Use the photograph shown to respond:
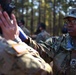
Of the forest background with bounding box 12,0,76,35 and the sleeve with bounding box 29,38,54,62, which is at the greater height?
the sleeve with bounding box 29,38,54,62

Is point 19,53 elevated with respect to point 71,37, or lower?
elevated

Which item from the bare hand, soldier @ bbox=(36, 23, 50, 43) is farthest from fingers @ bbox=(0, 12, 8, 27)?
soldier @ bbox=(36, 23, 50, 43)

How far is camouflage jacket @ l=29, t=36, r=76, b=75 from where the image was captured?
13.6ft

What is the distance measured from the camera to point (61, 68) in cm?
420

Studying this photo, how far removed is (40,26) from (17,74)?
29.2ft

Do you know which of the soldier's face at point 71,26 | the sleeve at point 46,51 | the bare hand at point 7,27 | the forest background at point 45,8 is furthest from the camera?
the forest background at point 45,8

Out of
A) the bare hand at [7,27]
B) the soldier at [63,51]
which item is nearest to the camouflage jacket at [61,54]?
the soldier at [63,51]

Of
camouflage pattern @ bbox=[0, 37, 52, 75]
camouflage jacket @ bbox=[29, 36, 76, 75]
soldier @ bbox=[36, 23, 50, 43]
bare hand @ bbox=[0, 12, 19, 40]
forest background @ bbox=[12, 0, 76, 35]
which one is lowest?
soldier @ bbox=[36, 23, 50, 43]

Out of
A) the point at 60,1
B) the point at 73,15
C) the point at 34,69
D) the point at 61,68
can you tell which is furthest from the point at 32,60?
the point at 60,1

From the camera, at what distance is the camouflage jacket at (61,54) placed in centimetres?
415

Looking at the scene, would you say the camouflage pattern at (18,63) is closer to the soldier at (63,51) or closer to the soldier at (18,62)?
the soldier at (18,62)

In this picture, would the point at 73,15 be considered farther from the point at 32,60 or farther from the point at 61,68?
the point at 32,60

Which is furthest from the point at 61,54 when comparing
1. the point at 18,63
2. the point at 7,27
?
the point at 18,63

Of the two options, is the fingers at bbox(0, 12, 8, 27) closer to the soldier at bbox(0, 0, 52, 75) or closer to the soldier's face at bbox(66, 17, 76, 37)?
the soldier at bbox(0, 0, 52, 75)
